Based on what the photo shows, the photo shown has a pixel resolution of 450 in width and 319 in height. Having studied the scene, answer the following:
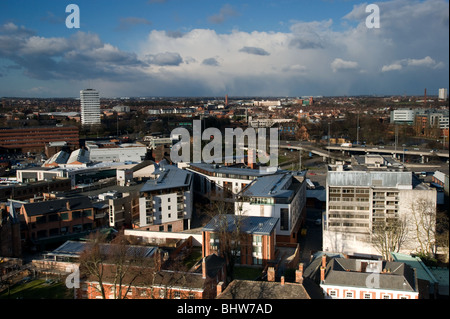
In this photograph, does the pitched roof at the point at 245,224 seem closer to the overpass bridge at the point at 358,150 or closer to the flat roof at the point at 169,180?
the flat roof at the point at 169,180

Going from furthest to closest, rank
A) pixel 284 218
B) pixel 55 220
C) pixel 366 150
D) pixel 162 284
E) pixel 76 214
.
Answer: pixel 366 150 < pixel 76 214 < pixel 55 220 < pixel 284 218 < pixel 162 284

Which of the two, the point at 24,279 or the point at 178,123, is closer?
the point at 24,279

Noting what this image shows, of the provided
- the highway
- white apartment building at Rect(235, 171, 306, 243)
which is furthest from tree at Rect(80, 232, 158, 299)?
the highway

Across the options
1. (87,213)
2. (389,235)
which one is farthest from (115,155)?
(389,235)

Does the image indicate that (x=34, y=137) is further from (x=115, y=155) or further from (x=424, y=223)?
(x=424, y=223)
